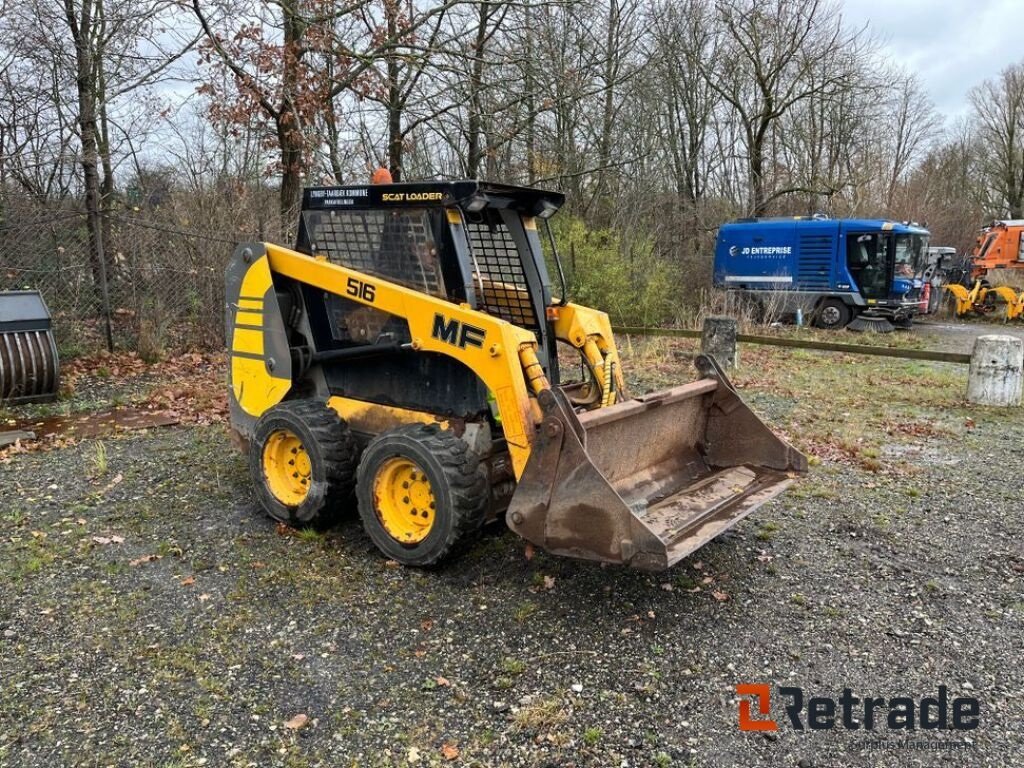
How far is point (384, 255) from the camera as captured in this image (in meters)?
4.68

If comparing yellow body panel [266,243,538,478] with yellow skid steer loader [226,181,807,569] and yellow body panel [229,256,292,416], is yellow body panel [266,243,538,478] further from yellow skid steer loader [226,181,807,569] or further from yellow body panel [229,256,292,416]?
A: yellow body panel [229,256,292,416]

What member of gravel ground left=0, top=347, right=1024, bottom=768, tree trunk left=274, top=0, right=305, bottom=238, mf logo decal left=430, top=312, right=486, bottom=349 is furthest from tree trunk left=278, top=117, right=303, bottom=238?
mf logo decal left=430, top=312, right=486, bottom=349

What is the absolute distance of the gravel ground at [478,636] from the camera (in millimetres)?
2887

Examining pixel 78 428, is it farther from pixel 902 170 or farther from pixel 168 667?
pixel 902 170

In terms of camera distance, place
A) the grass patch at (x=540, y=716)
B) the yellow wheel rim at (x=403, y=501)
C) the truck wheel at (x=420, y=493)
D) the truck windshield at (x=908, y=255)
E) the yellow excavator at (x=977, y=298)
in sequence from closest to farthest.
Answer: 1. the grass patch at (x=540, y=716)
2. the truck wheel at (x=420, y=493)
3. the yellow wheel rim at (x=403, y=501)
4. the truck windshield at (x=908, y=255)
5. the yellow excavator at (x=977, y=298)

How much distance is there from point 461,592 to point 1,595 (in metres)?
2.38

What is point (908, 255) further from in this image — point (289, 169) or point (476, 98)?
point (289, 169)

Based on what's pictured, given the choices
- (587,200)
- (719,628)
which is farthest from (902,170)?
(719,628)

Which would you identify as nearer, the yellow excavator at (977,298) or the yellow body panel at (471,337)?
the yellow body panel at (471,337)

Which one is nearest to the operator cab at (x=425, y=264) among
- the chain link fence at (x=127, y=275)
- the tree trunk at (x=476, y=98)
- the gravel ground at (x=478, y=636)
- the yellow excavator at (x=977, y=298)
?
the gravel ground at (x=478, y=636)

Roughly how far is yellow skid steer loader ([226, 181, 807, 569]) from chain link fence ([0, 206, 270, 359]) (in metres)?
6.13

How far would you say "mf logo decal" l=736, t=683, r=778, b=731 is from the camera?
9.75 feet

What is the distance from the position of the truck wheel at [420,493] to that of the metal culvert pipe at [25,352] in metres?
5.79

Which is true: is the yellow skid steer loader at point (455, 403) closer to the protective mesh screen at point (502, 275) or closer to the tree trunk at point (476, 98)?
the protective mesh screen at point (502, 275)
